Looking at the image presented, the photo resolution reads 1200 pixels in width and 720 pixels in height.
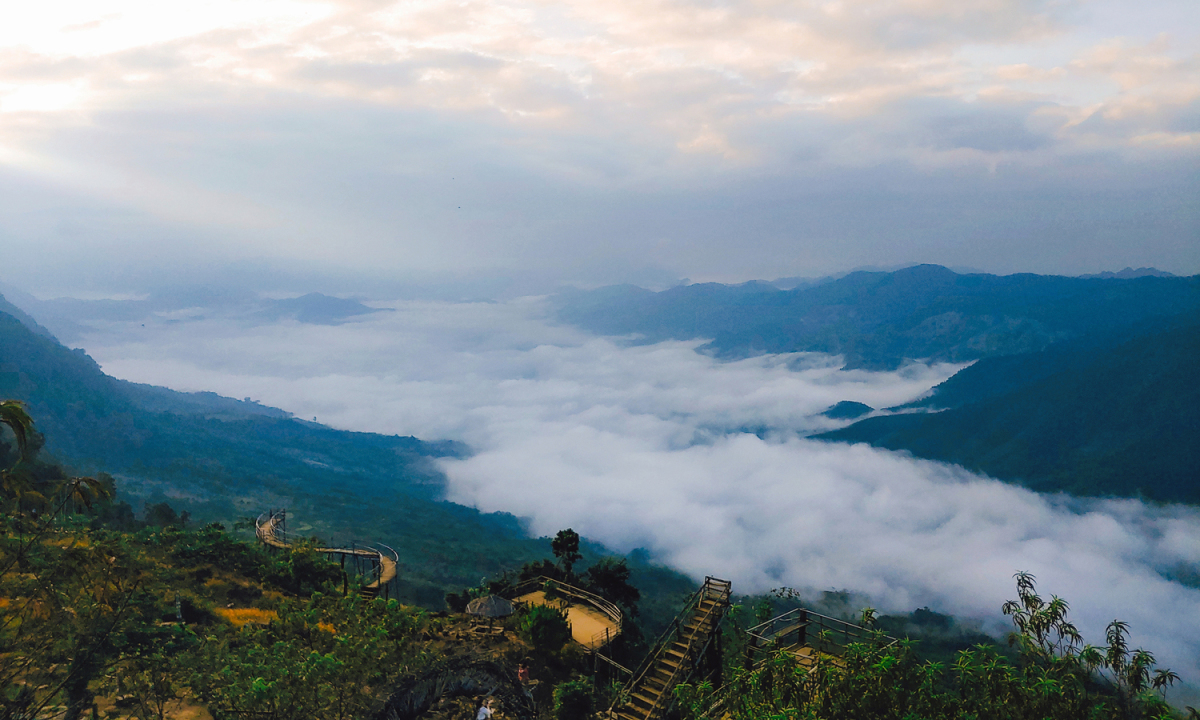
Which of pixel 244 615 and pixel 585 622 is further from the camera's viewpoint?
pixel 585 622

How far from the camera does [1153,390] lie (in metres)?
196

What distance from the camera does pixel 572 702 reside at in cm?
2206

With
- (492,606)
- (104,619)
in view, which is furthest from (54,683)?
(492,606)

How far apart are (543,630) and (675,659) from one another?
6257 millimetres

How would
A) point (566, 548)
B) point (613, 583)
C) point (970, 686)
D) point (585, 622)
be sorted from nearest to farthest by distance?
point (970, 686), point (585, 622), point (613, 583), point (566, 548)

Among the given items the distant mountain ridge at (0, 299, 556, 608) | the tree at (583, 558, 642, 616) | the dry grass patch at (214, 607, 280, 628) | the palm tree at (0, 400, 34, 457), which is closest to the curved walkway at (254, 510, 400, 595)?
the dry grass patch at (214, 607, 280, 628)

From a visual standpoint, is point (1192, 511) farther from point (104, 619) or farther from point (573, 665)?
point (104, 619)

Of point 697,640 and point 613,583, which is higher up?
point 697,640

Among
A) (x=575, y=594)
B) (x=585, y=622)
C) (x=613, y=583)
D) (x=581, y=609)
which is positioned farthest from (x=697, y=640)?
(x=613, y=583)

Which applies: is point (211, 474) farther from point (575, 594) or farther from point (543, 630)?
point (543, 630)

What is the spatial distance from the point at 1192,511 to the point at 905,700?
22507 centimetres

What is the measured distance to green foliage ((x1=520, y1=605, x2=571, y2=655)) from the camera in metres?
26.0

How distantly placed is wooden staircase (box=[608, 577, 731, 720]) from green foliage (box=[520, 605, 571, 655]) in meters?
4.73

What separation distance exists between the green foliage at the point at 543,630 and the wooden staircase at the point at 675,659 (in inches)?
186
